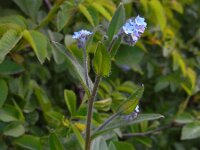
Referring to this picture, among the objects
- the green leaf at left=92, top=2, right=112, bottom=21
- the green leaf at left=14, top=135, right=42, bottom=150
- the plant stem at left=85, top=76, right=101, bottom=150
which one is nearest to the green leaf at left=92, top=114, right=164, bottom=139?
the plant stem at left=85, top=76, right=101, bottom=150

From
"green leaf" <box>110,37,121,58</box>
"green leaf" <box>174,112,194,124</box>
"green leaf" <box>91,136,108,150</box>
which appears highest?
"green leaf" <box>110,37,121,58</box>

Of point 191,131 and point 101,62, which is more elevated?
point 101,62

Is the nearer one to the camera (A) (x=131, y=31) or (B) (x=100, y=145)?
(A) (x=131, y=31)

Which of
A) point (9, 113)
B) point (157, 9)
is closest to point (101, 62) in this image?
point (9, 113)

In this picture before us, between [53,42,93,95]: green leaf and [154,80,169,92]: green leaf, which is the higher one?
[53,42,93,95]: green leaf

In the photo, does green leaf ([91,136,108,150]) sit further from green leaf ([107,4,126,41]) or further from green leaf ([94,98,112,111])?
green leaf ([107,4,126,41])

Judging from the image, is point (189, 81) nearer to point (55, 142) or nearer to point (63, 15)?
point (63, 15)

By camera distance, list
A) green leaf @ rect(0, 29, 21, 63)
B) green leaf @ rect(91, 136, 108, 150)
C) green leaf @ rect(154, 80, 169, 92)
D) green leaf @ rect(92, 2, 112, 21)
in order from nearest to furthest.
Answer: green leaf @ rect(0, 29, 21, 63) < green leaf @ rect(91, 136, 108, 150) < green leaf @ rect(92, 2, 112, 21) < green leaf @ rect(154, 80, 169, 92)

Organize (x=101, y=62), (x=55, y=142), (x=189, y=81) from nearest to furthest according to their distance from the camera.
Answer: (x=101, y=62) → (x=55, y=142) → (x=189, y=81)

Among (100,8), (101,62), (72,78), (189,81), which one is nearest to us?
(101,62)
